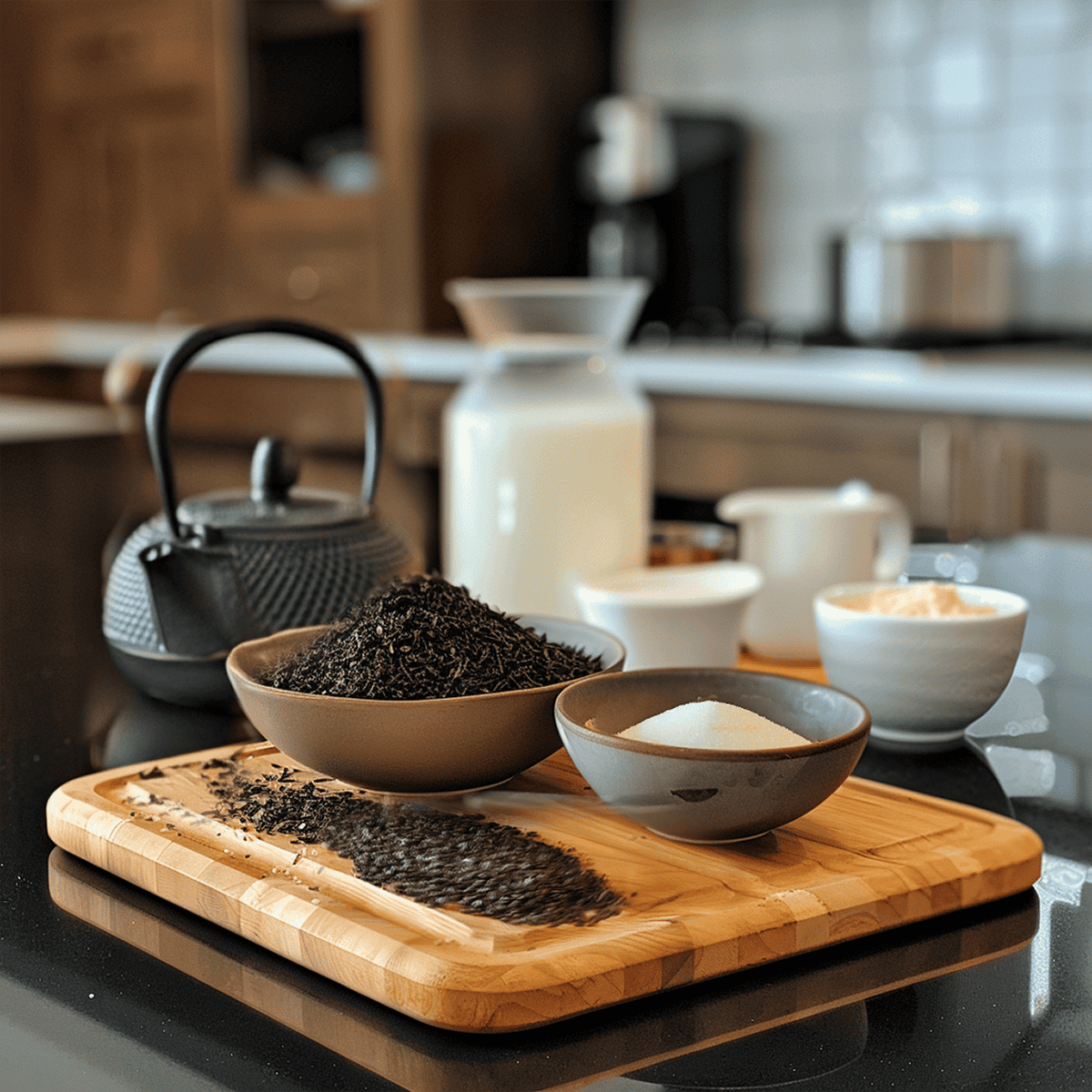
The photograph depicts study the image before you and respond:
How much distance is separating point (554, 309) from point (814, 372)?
1.63m

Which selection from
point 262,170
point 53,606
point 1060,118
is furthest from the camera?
point 262,170

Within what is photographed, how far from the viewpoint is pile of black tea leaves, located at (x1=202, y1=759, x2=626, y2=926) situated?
585 millimetres

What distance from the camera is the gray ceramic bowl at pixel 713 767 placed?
0.61m

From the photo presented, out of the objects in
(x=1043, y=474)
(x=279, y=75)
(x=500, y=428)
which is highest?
(x=279, y=75)

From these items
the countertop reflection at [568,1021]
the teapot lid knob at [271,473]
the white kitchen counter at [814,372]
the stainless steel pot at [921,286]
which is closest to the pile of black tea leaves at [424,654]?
the countertop reflection at [568,1021]

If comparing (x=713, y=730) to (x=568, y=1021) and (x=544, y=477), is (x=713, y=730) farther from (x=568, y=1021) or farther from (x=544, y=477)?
(x=544, y=477)

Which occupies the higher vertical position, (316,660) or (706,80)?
(706,80)

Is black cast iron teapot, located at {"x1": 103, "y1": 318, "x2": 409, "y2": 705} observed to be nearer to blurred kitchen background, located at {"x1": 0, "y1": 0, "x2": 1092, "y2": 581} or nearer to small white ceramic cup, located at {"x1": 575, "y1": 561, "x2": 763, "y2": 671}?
small white ceramic cup, located at {"x1": 575, "y1": 561, "x2": 763, "y2": 671}

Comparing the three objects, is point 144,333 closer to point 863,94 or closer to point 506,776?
point 863,94

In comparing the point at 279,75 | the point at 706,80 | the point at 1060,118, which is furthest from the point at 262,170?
the point at 1060,118

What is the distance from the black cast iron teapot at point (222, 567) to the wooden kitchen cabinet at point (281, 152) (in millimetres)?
2609

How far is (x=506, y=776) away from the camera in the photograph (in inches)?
28.2

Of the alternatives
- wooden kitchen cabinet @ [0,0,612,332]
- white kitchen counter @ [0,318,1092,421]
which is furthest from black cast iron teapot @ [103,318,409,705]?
wooden kitchen cabinet @ [0,0,612,332]

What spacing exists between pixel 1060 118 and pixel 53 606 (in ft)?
8.33
